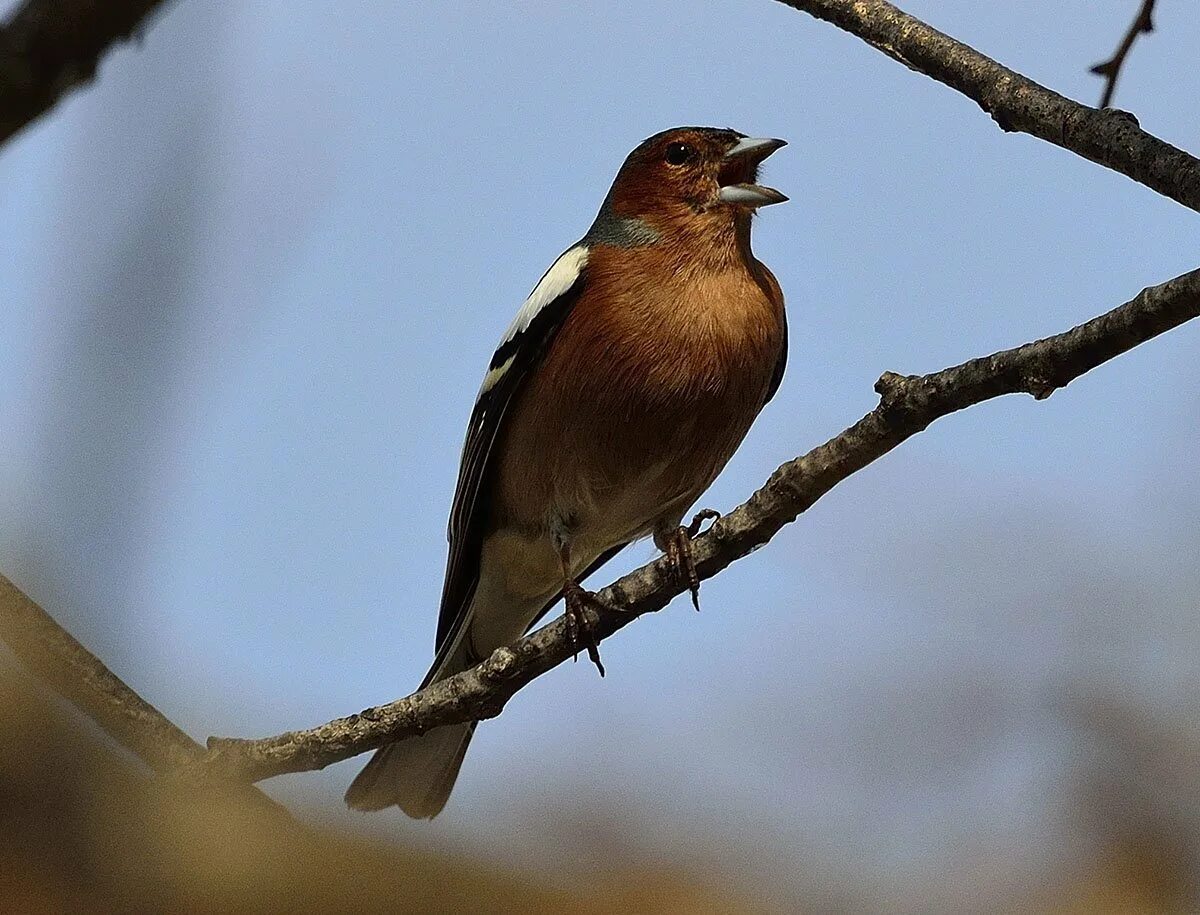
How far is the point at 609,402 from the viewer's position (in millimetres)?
5777

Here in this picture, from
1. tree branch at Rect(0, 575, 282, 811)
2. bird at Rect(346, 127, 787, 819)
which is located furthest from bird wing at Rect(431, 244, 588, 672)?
tree branch at Rect(0, 575, 282, 811)

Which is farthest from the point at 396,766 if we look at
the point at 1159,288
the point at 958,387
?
the point at 1159,288

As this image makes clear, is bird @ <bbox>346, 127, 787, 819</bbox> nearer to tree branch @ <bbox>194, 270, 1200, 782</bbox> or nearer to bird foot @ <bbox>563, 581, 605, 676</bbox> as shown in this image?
bird foot @ <bbox>563, 581, 605, 676</bbox>

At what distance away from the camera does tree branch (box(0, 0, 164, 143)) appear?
2.96 m

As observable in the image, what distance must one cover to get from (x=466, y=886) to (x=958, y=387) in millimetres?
2140

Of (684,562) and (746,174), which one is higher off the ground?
(746,174)

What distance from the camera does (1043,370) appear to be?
139 inches

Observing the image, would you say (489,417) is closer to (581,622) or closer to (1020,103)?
(581,622)

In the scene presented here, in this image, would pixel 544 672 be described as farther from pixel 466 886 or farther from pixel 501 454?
pixel 466 886

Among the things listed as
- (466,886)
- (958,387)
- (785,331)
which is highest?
(785,331)

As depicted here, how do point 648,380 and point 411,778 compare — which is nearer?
point 648,380

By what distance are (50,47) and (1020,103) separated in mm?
2707

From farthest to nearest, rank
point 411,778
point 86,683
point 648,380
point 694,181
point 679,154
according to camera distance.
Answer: point 679,154 → point 694,181 → point 411,778 → point 648,380 → point 86,683

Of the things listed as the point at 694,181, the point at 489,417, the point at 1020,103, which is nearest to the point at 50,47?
the point at 1020,103
